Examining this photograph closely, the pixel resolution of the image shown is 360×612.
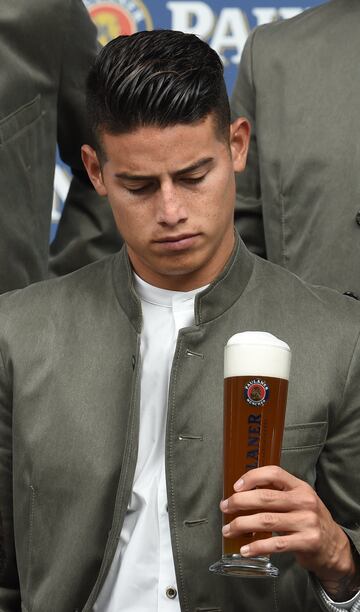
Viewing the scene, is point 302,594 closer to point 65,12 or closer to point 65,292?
point 65,292

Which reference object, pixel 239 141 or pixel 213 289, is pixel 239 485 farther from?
pixel 239 141

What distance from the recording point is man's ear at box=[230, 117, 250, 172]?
265 centimetres

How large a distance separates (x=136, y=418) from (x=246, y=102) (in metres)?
0.90

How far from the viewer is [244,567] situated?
214 cm

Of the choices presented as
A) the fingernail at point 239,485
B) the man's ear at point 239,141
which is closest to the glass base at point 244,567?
the fingernail at point 239,485

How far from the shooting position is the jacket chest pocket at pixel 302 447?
2482 mm

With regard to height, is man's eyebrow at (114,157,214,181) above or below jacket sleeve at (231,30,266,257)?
above

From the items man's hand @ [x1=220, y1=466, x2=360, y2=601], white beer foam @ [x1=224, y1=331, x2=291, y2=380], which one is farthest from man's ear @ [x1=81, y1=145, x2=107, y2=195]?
man's hand @ [x1=220, y1=466, x2=360, y2=601]

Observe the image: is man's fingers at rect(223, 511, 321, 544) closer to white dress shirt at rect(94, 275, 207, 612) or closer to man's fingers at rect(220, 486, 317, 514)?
man's fingers at rect(220, 486, 317, 514)

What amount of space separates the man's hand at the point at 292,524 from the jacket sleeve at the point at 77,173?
109cm

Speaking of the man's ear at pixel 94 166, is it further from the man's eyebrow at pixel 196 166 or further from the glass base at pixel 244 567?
the glass base at pixel 244 567

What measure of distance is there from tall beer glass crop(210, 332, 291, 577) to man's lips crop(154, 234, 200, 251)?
1.13 feet

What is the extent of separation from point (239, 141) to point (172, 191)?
0.27 metres

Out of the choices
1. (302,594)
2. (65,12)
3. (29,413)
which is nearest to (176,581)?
(302,594)
